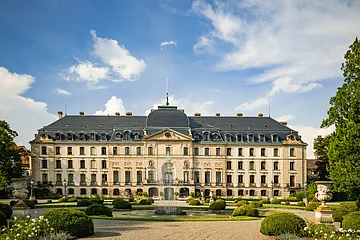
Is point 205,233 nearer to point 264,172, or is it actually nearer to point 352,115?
point 352,115

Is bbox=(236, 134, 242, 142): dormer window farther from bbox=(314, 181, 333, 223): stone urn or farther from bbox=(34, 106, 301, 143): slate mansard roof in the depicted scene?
bbox=(314, 181, 333, 223): stone urn

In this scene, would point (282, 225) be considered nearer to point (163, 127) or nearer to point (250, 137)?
point (163, 127)

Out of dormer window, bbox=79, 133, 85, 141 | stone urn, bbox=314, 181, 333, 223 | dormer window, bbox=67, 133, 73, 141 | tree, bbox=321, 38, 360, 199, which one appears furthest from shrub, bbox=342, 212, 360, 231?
dormer window, bbox=67, 133, 73, 141

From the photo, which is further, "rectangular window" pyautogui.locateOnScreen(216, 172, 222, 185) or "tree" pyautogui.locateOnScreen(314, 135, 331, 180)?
"rectangular window" pyautogui.locateOnScreen(216, 172, 222, 185)

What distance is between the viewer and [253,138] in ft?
194

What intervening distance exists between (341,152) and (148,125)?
38851 millimetres

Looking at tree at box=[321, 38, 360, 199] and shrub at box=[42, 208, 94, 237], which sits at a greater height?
tree at box=[321, 38, 360, 199]

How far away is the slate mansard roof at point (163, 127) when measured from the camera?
58188 mm

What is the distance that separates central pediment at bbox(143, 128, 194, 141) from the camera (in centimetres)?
5728

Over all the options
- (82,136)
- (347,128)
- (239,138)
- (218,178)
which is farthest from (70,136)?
(347,128)

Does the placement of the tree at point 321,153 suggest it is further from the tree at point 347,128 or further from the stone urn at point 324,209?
the stone urn at point 324,209

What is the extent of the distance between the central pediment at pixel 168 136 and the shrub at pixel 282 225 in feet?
135

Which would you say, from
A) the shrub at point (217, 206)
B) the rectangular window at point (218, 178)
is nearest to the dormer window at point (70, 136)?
the rectangular window at point (218, 178)

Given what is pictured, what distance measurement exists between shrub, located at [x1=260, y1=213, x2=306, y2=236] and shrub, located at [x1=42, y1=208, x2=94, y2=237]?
7.38m
